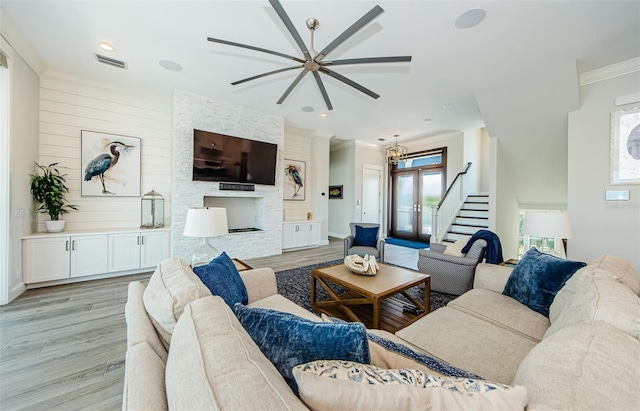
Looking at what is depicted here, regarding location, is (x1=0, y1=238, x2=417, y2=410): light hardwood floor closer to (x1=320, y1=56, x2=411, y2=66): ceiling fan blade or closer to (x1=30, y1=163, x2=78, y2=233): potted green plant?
(x1=30, y1=163, x2=78, y2=233): potted green plant

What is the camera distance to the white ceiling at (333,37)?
2244 millimetres

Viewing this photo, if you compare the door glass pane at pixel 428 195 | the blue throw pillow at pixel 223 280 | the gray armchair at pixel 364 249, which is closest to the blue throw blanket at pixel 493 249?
the gray armchair at pixel 364 249

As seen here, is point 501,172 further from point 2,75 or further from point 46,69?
point 46,69

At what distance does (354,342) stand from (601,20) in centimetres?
376

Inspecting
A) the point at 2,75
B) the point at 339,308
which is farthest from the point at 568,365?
Result: the point at 2,75

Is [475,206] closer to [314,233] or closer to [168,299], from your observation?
[314,233]

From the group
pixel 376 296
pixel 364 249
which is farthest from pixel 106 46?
pixel 364 249

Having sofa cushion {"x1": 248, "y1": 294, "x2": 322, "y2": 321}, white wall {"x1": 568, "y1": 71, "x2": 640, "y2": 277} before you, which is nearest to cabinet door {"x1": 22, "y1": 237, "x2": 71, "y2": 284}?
sofa cushion {"x1": 248, "y1": 294, "x2": 322, "y2": 321}

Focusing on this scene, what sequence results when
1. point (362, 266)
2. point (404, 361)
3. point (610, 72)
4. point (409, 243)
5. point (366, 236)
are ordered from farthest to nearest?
point (409, 243) → point (366, 236) → point (610, 72) → point (362, 266) → point (404, 361)

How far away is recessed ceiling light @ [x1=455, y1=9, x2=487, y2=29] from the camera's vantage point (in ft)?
7.29

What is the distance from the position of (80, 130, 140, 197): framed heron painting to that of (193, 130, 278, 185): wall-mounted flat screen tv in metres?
1.01

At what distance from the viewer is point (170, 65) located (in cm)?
329

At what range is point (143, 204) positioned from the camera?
425 centimetres

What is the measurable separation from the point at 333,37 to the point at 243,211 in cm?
397
